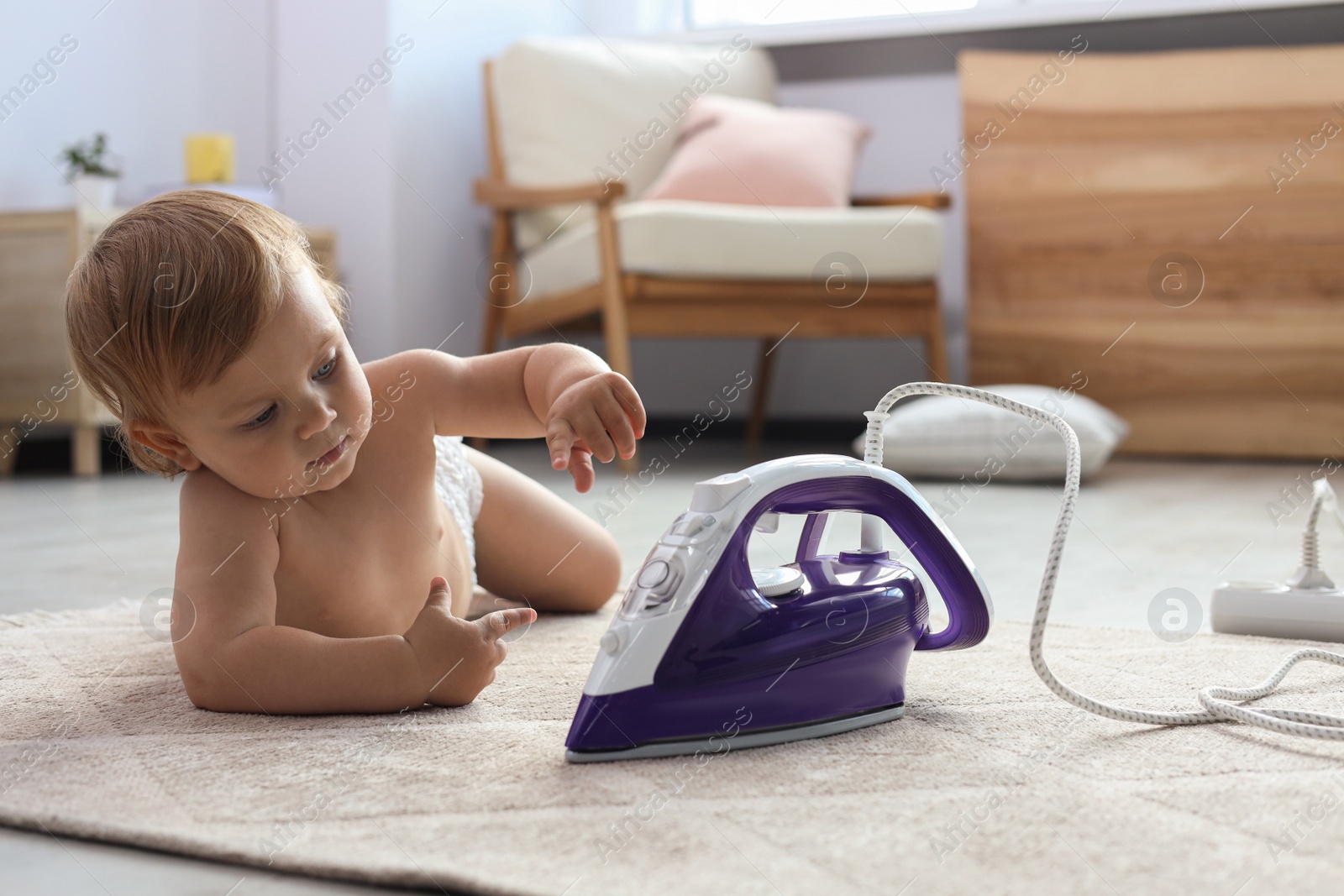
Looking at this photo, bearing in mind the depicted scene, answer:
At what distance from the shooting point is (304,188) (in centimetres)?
280

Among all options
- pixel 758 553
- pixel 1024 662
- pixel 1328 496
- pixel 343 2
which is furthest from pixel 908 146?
pixel 1024 662

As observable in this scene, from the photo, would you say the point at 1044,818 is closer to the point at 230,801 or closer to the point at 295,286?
the point at 230,801

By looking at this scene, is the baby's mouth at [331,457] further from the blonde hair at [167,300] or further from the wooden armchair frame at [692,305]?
the wooden armchair frame at [692,305]

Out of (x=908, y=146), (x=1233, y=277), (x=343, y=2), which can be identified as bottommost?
(x=1233, y=277)

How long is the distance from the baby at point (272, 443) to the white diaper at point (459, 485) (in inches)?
6.2

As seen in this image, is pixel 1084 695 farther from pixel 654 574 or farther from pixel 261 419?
pixel 261 419

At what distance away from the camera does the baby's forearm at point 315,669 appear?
0.73 m

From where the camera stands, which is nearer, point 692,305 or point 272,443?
point 272,443

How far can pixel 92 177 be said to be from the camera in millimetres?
2381

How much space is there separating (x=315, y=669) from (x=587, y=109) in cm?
220

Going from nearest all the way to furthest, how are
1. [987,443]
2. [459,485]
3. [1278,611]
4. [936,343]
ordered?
[1278,611] < [459,485] < [987,443] < [936,343]

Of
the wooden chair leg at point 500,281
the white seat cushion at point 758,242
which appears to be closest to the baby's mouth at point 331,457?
the white seat cushion at point 758,242

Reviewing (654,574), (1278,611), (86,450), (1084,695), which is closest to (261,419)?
(654,574)

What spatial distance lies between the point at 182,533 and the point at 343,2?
2.19 m
